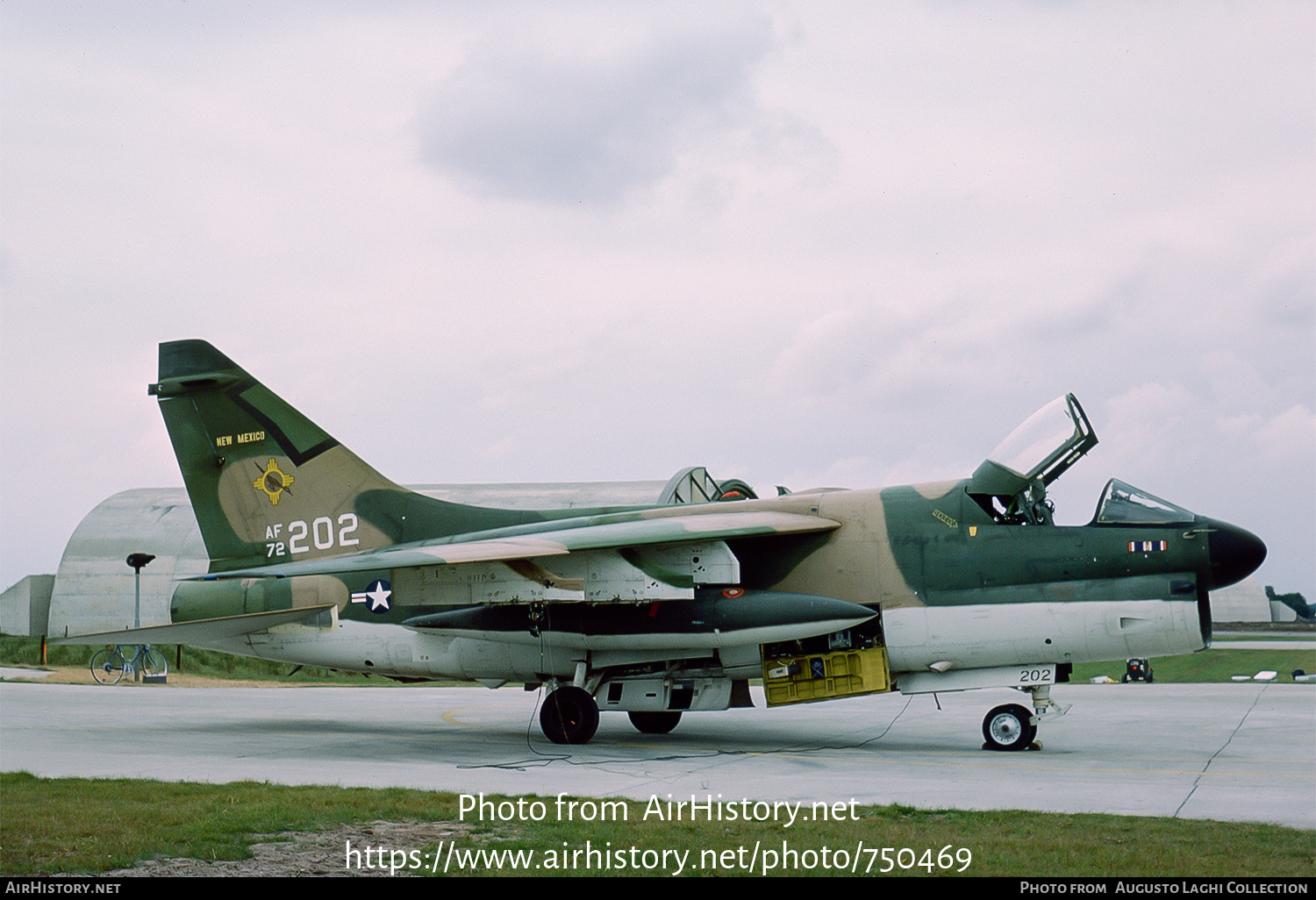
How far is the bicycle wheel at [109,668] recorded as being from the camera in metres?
25.4

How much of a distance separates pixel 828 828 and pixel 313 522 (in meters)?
10.1

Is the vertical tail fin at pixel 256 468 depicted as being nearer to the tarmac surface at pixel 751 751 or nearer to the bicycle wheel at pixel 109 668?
the tarmac surface at pixel 751 751

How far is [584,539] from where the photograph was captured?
12.2 meters

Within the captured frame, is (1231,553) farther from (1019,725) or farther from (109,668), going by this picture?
(109,668)

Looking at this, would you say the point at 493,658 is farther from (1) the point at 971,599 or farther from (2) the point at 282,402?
(1) the point at 971,599

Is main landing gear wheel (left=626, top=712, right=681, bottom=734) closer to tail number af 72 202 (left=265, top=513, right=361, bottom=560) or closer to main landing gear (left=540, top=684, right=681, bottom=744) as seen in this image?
main landing gear (left=540, top=684, right=681, bottom=744)

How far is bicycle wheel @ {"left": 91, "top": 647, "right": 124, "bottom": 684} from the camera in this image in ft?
83.4

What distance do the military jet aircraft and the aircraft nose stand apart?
0.07 feet

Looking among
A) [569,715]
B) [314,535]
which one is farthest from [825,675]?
[314,535]

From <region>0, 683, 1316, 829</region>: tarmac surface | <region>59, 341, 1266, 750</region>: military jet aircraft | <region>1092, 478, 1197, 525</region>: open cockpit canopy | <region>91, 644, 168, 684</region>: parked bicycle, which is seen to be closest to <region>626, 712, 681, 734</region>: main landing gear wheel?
<region>59, 341, 1266, 750</region>: military jet aircraft

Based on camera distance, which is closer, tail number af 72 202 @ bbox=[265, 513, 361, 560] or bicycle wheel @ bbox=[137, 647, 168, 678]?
tail number af 72 202 @ bbox=[265, 513, 361, 560]

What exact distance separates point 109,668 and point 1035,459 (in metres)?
22.5

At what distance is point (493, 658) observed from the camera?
14109 millimetres
